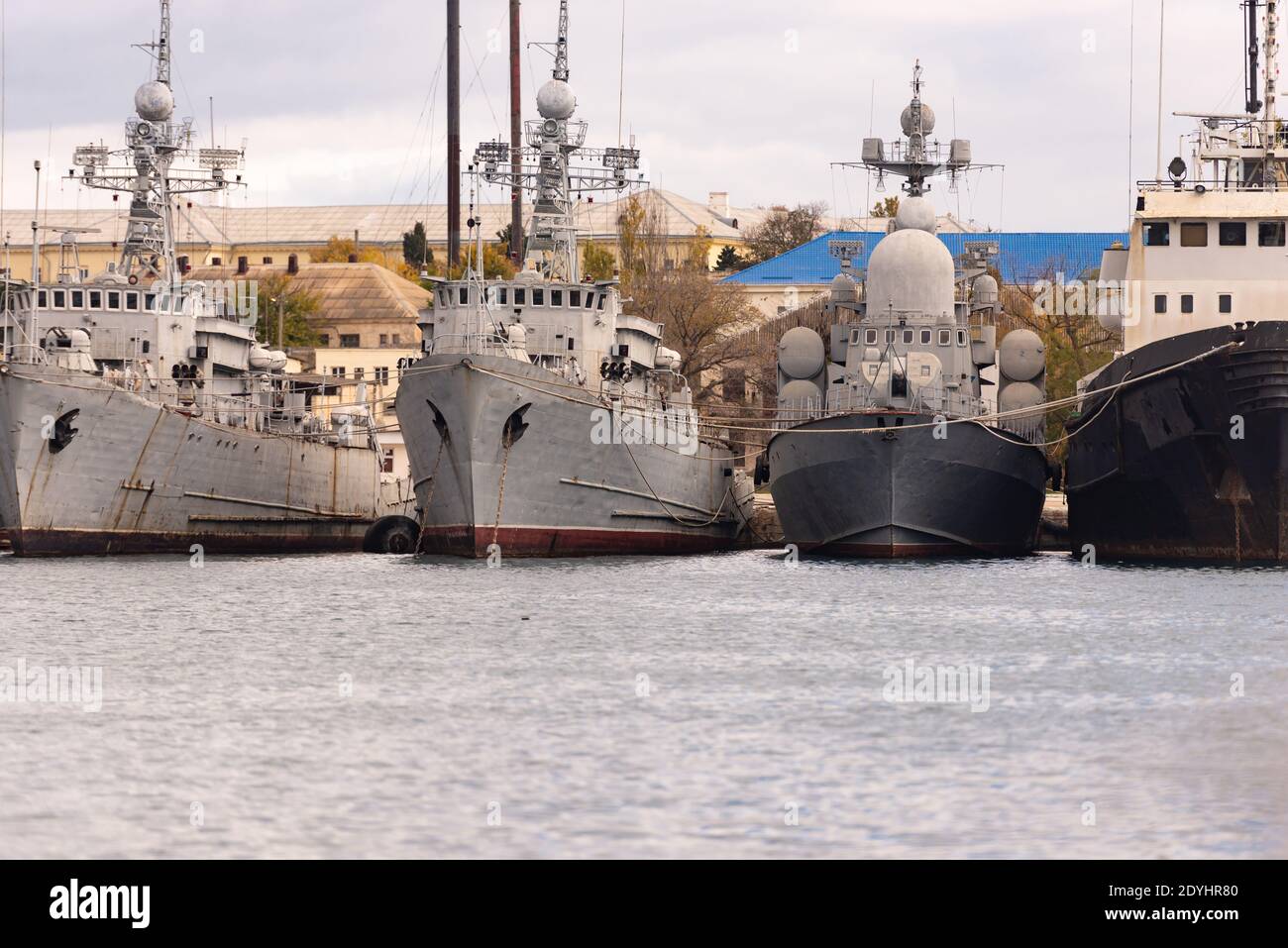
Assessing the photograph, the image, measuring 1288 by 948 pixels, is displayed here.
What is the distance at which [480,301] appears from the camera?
157 feet

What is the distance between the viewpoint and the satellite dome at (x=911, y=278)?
162ft

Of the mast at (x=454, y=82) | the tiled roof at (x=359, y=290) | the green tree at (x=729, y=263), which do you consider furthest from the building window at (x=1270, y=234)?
the green tree at (x=729, y=263)

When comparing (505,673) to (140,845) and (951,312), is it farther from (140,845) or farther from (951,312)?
(951,312)

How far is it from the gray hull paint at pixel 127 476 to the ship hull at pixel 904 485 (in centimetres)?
1442

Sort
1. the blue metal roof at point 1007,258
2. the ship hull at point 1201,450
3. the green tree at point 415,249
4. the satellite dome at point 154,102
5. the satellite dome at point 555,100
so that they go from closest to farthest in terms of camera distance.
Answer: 1. the ship hull at point 1201,450
2. the satellite dome at point 555,100
3. the satellite dome at point 154,102
4. the blue metal roof at point 1007,258
5. the green tree at point 415,249

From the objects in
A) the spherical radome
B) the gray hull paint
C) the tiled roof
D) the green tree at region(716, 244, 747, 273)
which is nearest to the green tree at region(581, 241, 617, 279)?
the tiled roof

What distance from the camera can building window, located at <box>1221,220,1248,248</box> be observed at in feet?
146

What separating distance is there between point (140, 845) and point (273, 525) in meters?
39.3

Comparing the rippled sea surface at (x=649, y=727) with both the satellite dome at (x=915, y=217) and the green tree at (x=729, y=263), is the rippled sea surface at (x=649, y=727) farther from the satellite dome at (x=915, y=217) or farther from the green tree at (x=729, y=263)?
the green tree at (x=729, y=263)

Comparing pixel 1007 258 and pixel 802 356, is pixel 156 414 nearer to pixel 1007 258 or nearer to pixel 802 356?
pixel 802 356

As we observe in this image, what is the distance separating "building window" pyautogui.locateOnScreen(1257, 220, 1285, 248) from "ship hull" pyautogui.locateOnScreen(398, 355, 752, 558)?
14890mm

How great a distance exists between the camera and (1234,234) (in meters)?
44.6

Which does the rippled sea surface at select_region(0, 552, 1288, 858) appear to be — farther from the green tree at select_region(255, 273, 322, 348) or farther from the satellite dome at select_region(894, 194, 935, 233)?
the green tree at select_region(255, 273, 322, 348)

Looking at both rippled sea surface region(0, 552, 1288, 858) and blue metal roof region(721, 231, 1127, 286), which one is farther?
blue metal roof region(721, 231, 1127, 286)
